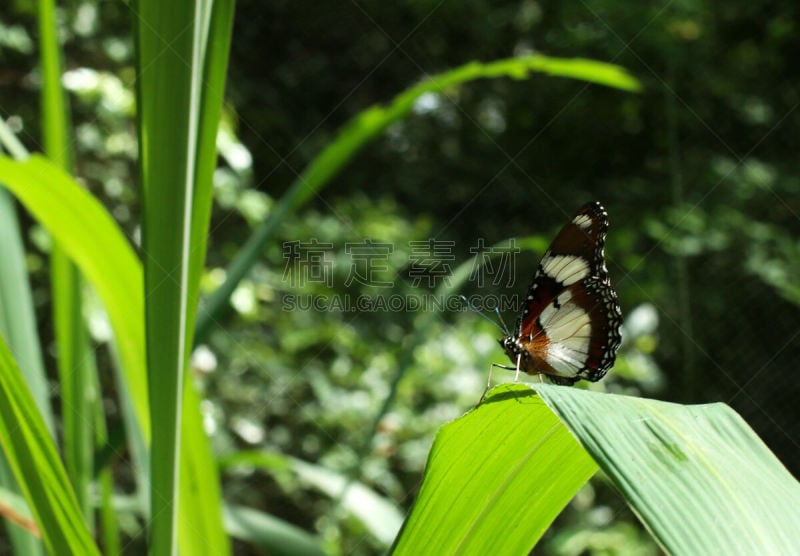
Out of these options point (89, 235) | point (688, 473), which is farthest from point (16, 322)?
point (688, 473)

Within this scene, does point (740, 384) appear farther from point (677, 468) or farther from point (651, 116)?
point (677, 468)

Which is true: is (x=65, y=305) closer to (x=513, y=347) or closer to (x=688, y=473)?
(x=513, y=347)

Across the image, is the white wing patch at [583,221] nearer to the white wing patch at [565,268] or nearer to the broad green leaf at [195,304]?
the white wing patch at [565,268]

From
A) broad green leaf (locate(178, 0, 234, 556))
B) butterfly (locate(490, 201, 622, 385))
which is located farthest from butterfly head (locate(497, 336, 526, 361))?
broad green leaf (locate(178, 0, 234, 556))

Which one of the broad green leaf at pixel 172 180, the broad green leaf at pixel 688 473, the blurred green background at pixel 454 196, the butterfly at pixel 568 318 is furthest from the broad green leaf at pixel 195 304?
the blurred green background at pixel 454 196

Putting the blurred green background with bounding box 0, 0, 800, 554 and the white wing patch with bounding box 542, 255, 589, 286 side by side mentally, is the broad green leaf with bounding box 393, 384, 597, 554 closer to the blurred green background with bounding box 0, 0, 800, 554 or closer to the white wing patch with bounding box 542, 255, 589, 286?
the white wing patch with bounding box 542, 255, 589, 286

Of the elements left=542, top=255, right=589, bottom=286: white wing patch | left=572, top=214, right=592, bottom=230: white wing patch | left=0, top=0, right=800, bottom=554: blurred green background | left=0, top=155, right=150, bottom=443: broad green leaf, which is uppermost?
left=0, top=0, right=800, bottom=554: blurred green background

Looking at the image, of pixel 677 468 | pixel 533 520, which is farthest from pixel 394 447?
pixel 677 468
